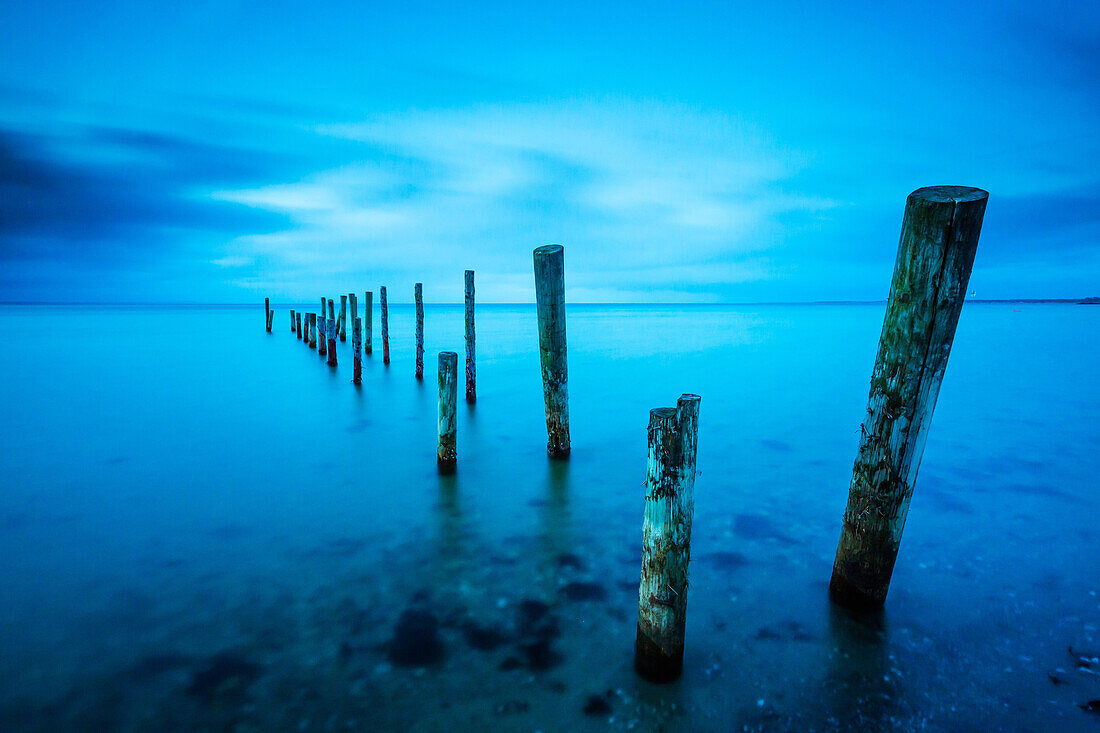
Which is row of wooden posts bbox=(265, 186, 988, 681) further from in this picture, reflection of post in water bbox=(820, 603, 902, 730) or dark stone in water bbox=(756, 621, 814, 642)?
dark stone in water bbox=(756, 621, 814, 642)

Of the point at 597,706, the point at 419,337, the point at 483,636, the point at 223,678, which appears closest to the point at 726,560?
the point at 597,706

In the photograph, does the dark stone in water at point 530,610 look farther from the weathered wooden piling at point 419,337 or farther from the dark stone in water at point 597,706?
the weathered wooden piling at point 419,337

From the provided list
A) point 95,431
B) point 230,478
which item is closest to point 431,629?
point 230,478

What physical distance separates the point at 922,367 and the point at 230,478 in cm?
721

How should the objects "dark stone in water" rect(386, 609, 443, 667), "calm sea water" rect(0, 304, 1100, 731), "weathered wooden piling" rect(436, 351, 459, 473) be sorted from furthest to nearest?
"weathered wooden piling" rect(436, 351, 459, 473), "dark stone in water" rect(386, 609, 443, 667), "calm sea water" rect(0, 304, 1100, 731)

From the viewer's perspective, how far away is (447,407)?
6555mm

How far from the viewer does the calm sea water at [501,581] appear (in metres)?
3.04

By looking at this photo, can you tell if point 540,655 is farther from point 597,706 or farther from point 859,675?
point 859,675

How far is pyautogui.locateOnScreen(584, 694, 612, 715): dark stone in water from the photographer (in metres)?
2.97

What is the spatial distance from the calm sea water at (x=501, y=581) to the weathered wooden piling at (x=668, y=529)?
289 millimetres

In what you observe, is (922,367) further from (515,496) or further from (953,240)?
(515,496)

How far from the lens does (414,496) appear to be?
246 inches

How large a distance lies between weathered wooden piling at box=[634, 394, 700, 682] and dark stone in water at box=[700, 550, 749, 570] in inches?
62.5

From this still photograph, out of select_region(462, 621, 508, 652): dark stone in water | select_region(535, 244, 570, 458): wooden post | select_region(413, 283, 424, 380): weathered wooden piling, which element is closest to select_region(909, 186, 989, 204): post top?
select_region(462, 621, 508, 652): dark stone in water
